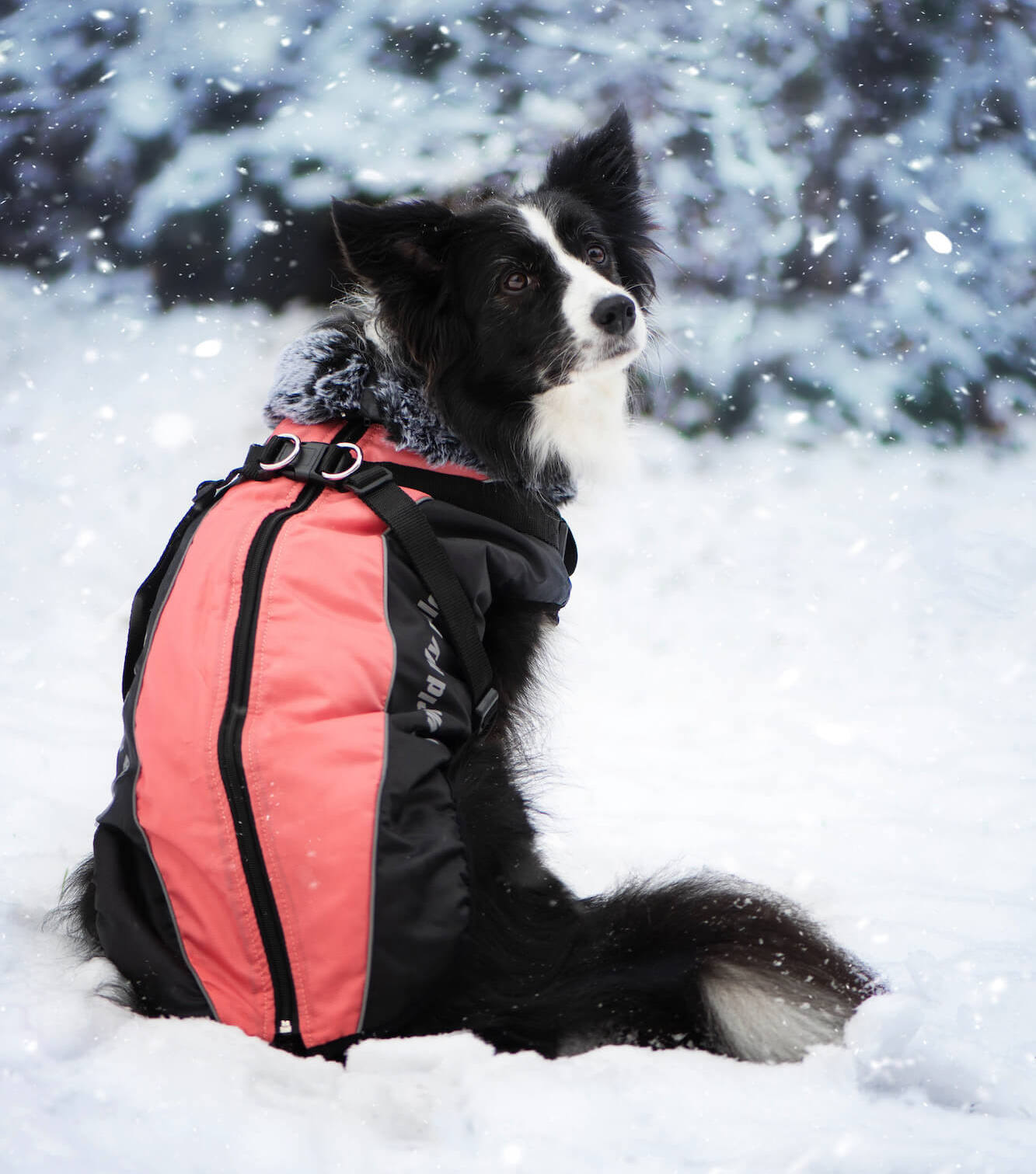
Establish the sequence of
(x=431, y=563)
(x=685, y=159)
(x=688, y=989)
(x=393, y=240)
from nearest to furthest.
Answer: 1. (x=688, y=989)
2. (x=431, y=563)
3. (x=393, y=240)
4. (x=685, y=159)

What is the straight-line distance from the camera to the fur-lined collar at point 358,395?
168 centimetres

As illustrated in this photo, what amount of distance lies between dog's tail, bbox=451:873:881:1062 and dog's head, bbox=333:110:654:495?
0.89 metres

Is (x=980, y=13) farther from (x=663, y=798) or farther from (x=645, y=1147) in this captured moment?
(x=645, y=1147)

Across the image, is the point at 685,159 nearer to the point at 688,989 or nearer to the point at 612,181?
the point at 612,181

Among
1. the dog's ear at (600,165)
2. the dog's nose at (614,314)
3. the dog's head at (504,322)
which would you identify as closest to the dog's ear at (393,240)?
the dog's head at (504,322)

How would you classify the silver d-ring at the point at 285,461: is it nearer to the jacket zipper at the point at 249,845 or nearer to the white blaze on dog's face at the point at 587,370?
the jacket zipper at the point at 249,845

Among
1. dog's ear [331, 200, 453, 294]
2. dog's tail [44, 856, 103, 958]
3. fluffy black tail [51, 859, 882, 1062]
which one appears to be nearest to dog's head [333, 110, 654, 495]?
dog's ear [331, 200, 453, 294]

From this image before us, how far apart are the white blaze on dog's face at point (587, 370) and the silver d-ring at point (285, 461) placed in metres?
0.52

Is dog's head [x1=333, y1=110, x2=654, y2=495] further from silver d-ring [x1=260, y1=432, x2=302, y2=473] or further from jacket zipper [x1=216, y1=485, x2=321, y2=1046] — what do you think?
jacket zipper [x1=216, y1=485, x2=321, y2=1046]

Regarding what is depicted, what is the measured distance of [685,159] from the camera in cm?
378

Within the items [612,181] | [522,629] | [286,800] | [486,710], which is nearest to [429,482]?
[522,629]

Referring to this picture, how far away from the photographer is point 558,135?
343 centimetres

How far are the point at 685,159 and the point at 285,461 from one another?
287cm

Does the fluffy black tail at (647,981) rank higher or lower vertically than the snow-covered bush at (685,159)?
lower
